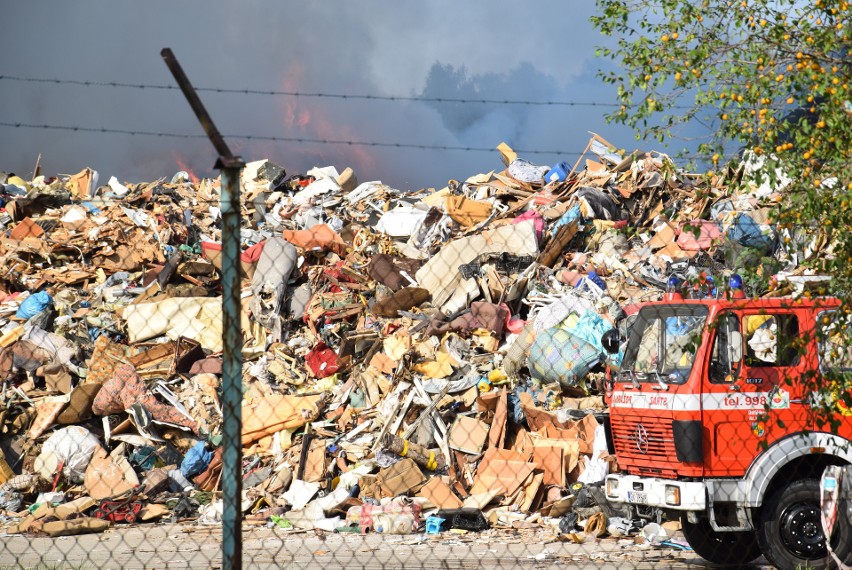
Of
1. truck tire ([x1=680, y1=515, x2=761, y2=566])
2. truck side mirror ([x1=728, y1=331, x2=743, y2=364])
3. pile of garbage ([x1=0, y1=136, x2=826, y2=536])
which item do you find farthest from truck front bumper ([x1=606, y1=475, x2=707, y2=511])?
pile of garbage ([x1=0, y1=136, x2=826, y2=536])

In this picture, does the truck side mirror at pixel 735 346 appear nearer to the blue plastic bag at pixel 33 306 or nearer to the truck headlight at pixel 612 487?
the truck headlight at pixel 612 487

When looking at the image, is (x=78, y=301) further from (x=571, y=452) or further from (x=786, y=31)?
(x=786, y=31)

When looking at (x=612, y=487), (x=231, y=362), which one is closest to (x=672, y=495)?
(x=612, y=487)

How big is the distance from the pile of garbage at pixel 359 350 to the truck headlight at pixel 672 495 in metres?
2.24

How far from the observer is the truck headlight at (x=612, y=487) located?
25.8ft

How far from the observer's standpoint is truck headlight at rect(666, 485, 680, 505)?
720cm

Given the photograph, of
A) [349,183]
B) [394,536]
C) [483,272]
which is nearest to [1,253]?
[349,183]

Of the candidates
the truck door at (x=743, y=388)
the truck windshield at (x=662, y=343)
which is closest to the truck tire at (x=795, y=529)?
the truck door at (x=743, y=388)

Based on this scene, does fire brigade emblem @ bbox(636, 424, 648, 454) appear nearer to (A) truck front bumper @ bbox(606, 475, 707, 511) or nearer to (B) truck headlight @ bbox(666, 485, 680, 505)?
(A) truck front bumper @ bbox(606, 475, 707, 511)

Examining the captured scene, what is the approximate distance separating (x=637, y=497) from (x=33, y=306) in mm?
11678

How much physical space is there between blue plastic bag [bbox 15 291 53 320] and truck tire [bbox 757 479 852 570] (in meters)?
12.6

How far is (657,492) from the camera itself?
7.38m

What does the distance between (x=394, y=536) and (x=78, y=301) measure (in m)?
9.00

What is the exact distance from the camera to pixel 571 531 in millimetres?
9617
